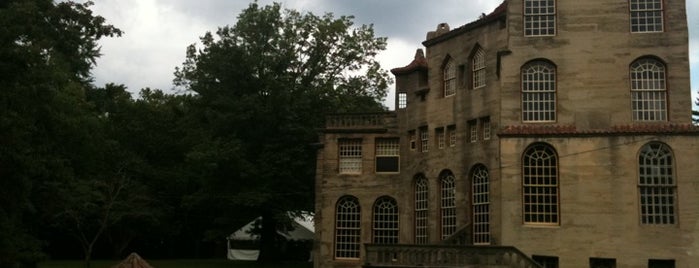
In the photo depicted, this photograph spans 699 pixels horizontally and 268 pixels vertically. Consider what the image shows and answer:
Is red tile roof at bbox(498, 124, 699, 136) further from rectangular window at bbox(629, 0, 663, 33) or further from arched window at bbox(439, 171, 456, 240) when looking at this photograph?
arched window at bbox(439, 171, 456, 240)

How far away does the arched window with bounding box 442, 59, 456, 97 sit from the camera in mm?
36281

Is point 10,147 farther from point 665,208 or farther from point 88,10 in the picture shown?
point 665,208

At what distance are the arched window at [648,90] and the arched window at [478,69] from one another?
6.63 meters

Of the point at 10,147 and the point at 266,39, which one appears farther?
the point at 266,39

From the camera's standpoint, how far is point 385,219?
39.2 metres

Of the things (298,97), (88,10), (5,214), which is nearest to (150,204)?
(298,97)

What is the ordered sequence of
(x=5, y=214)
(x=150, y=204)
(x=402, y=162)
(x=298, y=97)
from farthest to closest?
(x=150, y=204) → (x=298, y=97) → (x=402, y=162) → (x=5, y=214)

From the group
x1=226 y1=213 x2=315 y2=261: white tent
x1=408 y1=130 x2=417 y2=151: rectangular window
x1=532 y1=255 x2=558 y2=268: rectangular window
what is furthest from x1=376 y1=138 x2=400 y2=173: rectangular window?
x1=226 y1=213 x2=315 y2=261: white tent

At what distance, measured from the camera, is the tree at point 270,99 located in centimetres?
4544

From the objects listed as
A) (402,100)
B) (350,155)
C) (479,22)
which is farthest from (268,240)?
(479,22)

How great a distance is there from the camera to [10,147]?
83.9 feet

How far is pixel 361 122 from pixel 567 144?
1316cm

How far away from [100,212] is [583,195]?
34142 mm

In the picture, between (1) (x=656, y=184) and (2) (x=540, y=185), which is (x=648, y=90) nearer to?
(1) (x=656, y=184)
